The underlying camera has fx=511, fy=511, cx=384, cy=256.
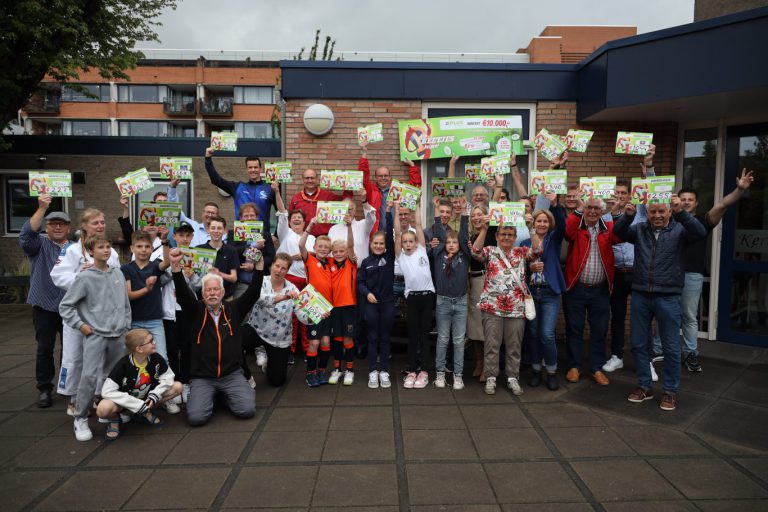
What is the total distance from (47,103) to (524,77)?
172ft

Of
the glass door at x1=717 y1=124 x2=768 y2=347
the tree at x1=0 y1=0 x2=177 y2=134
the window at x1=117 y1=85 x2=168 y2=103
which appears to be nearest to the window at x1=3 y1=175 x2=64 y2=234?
the tree at x1=0 y1=0 x2=177 y2=134

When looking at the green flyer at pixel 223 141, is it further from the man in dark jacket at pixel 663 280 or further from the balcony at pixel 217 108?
the balcony at pixel 217 108

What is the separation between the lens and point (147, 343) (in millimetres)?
4438

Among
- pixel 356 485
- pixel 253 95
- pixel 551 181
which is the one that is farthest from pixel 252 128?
pixel 356 485

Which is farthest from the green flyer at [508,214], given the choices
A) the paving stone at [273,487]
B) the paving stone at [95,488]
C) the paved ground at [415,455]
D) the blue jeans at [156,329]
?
the paving stone at [95,488]

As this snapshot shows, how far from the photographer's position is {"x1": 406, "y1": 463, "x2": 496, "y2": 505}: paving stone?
3.37m

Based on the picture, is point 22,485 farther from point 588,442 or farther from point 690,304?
point 690,304

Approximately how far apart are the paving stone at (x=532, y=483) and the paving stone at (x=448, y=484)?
0.09 metres

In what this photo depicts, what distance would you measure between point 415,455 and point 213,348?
7.15 feet

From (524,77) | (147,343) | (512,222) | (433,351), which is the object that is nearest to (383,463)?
(147,343)

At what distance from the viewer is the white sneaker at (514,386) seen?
532 cm

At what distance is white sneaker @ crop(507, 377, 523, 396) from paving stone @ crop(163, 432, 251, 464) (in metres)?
2.68

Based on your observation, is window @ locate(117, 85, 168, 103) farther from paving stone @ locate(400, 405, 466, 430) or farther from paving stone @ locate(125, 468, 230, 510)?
paving stone @ locate(125, 468, 230, 510)

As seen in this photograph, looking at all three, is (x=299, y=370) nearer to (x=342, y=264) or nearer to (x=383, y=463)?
(x=342, y=264)
